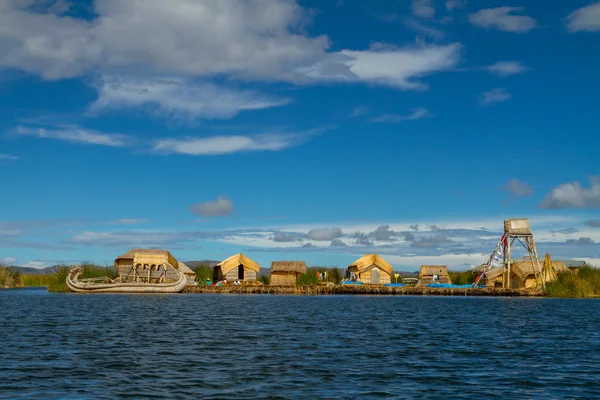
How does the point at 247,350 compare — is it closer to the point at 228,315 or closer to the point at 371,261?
the point at 228,315

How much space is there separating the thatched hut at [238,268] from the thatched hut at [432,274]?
2836 cm

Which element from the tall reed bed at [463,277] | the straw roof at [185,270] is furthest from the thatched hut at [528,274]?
the straw roof at [185,270]

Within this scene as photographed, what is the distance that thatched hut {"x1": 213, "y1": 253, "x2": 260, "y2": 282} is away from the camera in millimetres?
97938

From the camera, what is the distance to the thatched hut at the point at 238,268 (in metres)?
97.9

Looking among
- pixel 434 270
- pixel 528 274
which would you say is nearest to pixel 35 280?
pixel 434 270

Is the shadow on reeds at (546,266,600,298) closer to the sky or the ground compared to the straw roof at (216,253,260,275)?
closer to the ground

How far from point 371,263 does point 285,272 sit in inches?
584

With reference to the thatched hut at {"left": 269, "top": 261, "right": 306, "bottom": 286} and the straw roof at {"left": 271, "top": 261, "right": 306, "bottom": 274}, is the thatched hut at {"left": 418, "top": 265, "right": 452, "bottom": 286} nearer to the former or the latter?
the straw roof at {"left": 271, "top": 261, "right": 306, "bottom": 274}

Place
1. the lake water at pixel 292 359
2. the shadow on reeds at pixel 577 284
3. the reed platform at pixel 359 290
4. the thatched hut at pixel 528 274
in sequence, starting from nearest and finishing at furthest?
the lake water at pixel 292 359 < the shadow on reeds at pixel 577 284 < the reed platform at pixel 359 290 < the thatched hut at pixel 528 274

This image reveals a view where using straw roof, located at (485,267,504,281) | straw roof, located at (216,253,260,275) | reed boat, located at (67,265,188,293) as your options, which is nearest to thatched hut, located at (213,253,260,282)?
straw roof, located at (216,253,260,275)

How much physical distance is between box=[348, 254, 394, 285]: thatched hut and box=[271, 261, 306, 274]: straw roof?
1041 centimetres

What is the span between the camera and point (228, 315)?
45.8 meters

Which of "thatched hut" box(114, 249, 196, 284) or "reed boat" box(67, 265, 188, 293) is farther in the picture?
"thatched hut" box(114, 249, 196, 284)

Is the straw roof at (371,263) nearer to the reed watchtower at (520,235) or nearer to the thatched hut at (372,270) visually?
the thatched hut at (372,270)
